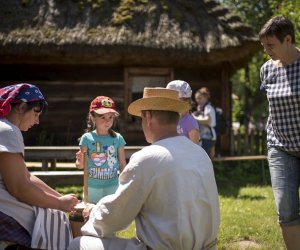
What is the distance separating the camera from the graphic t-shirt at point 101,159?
441 centimetres

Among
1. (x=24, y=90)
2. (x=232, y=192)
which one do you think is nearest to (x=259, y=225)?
(x=232, y=192)

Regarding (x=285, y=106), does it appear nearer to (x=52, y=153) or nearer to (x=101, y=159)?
(x=101, y=159)

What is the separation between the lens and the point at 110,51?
33.4 feet

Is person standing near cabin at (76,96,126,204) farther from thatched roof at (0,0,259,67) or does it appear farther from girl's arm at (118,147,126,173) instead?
thatched roof at (0,0,259,67)

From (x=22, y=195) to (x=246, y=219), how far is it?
333 cm

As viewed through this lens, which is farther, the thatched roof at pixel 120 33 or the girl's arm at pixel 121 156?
the thatched roof at pixel 120 33

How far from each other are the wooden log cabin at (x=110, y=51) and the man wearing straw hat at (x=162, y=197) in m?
7.76

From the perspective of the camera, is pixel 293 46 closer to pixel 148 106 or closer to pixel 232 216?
pixel 148 106

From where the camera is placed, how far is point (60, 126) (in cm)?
1111

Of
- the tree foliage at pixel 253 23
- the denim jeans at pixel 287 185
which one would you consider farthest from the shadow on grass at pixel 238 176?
the denim jeans at pixel 287 185

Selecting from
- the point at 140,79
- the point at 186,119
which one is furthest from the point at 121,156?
the point at 140,79

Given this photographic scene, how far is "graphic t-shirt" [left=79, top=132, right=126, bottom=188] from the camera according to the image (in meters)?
4.41

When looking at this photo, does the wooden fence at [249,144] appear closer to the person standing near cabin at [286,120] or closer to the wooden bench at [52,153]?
the wooden bench at [52,153]

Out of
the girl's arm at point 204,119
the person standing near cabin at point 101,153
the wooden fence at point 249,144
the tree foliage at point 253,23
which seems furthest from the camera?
the tree foliage at point 253,23
